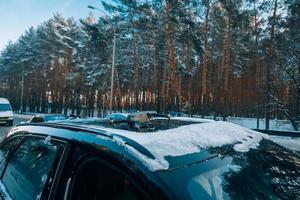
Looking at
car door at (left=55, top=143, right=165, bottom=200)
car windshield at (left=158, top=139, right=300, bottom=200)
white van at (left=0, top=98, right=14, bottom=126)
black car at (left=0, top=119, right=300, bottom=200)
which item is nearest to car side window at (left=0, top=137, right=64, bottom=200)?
black car at (left=0, top=119, right=300, bottom=200)

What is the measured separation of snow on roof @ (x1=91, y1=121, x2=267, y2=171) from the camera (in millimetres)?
1667

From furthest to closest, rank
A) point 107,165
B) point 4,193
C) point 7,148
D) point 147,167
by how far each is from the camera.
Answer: point 7,148
point 4,193
point 107,165
point 147,167

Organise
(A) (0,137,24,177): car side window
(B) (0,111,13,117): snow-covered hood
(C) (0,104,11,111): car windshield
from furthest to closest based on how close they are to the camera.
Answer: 1. (C) (0,104,11,111): car windshield
2. (B) (0,111,13,117): snow-covered hood
3. (A) (0,137,24,177): car side window

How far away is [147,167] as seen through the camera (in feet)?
5.15

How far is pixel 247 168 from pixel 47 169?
1.07m

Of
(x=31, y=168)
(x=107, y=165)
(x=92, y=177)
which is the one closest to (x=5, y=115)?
(x=31, y=168)

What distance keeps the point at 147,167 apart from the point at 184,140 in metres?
0.42

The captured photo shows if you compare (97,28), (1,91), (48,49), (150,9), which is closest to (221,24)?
(150,9)

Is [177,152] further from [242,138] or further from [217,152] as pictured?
[242,138]

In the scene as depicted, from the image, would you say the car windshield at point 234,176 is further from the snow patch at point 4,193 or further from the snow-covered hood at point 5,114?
the snow-covered hood at point 5,114

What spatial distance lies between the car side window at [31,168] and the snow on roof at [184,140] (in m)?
0.34

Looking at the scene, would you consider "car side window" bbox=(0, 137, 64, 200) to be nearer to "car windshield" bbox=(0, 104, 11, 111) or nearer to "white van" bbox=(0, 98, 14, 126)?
"white van" bbox=(0, 98, 14, 126)

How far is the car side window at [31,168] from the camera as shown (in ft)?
6.63

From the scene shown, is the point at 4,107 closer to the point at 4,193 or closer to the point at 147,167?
the point at 4,193
